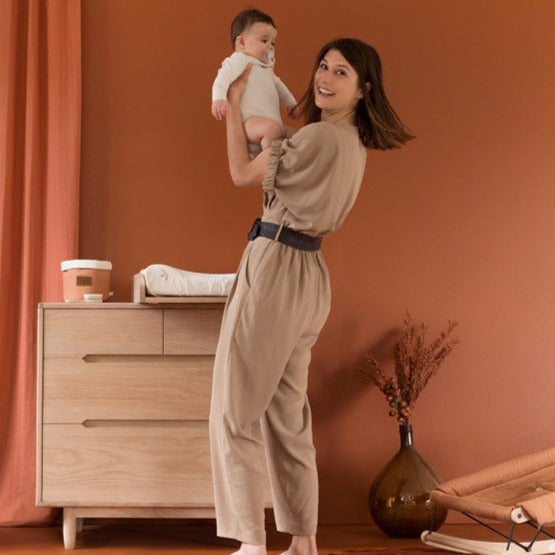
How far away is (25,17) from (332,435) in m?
1.80

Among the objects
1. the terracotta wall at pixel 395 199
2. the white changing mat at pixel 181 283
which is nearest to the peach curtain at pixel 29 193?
the terracotta wall at pixel 395 199

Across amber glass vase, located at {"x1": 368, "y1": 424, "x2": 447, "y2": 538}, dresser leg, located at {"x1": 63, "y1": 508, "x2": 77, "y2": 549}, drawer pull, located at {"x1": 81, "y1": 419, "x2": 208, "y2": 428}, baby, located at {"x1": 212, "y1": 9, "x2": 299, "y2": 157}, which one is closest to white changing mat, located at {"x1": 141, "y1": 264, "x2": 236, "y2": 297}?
drawer pull, located at {"x1": 81, "y1": 419, "x2": 208, "y2": 428}

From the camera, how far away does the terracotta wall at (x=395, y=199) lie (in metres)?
3.51

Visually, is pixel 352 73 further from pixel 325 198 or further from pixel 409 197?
pixel 409 197

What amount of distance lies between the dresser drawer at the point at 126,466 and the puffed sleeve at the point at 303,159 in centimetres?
93

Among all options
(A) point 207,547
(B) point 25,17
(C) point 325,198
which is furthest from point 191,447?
(B) point 25,17

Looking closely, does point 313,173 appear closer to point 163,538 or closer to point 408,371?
point 408,371

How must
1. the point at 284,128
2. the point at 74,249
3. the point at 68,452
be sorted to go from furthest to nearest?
the point at 74,249, the point at 68,452, the point at 284,128

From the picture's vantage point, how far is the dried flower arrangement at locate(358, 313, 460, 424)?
3369 millimetres

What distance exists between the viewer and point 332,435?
350 cm

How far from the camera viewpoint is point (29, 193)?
11.1 ft

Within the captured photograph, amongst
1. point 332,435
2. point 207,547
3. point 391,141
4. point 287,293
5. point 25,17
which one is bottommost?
point 207,547

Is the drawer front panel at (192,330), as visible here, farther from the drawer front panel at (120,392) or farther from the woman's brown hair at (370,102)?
the woman's brown hair at (370,102)

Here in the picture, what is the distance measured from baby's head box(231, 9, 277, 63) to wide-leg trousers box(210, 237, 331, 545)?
1.72 feet
